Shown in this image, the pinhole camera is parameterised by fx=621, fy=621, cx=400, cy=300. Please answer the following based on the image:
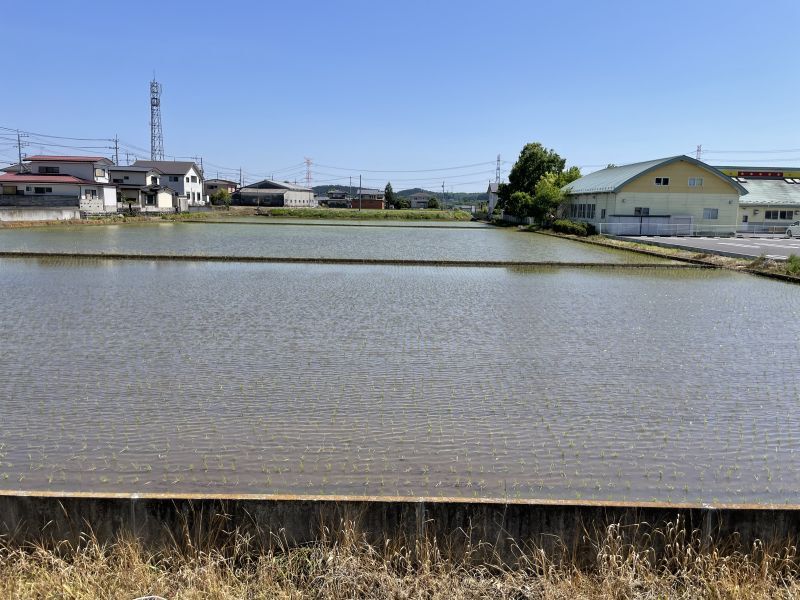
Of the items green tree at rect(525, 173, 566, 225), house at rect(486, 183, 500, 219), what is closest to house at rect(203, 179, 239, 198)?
house at rect(486, 183, 500, 219)

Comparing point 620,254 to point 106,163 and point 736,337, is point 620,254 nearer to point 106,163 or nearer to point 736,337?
point 736,337

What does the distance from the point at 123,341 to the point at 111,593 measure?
543 cm

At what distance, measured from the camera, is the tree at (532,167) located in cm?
4228

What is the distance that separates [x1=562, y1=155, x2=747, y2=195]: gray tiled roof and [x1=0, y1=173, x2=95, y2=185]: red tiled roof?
30067 mm

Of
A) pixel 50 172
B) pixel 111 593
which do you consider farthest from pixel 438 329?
pixel 50 172

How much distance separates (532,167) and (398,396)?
39.0 meters

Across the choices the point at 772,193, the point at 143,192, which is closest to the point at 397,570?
the point at 772,193

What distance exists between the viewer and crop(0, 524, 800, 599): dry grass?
9.09 feet

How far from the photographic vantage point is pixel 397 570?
294 cm

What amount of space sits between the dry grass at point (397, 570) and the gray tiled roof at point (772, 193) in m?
32.9

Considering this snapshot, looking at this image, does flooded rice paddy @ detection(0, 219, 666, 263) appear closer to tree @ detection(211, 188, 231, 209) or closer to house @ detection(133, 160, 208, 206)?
house @ detection(133, 160, 208, 206)

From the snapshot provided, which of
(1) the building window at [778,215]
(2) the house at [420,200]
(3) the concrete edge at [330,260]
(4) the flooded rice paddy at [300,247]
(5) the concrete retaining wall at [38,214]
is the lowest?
(3) the concrete edge at [330,260]

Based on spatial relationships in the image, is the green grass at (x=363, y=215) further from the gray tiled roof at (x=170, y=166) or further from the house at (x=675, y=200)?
the house at (x=675, y=200)

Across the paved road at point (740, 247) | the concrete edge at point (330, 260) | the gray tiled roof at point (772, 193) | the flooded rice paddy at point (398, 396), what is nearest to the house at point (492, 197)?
the gray tiled roof at point (772, 193)
